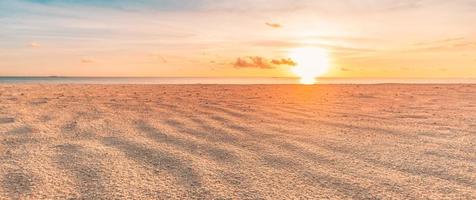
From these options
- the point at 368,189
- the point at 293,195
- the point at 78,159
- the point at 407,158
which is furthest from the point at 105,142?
the point at 407,158

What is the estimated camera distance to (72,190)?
8.11ft

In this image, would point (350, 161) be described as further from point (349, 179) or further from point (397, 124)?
point (397, 124)

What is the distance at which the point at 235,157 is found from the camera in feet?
11.0

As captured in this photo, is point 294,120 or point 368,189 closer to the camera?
point 368,189

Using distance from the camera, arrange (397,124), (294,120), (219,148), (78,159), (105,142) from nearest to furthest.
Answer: (78,159), (219,148), (105,142), (397,124), (294,120)

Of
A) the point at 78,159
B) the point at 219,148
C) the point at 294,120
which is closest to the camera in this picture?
the point at 78,159

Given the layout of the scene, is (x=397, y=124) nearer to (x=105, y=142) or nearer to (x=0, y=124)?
(x=105, y=142)

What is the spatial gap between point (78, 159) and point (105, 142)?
28.3 inches

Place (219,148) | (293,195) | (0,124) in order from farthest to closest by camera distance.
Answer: (0,124) → (219,148) → (293,195)

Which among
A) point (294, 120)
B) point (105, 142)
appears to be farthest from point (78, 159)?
point (294, 120)

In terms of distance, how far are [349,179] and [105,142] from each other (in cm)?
246

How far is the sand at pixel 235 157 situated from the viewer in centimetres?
250

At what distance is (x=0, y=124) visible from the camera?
4832mm

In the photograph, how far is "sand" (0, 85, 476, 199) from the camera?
98.3 inches
